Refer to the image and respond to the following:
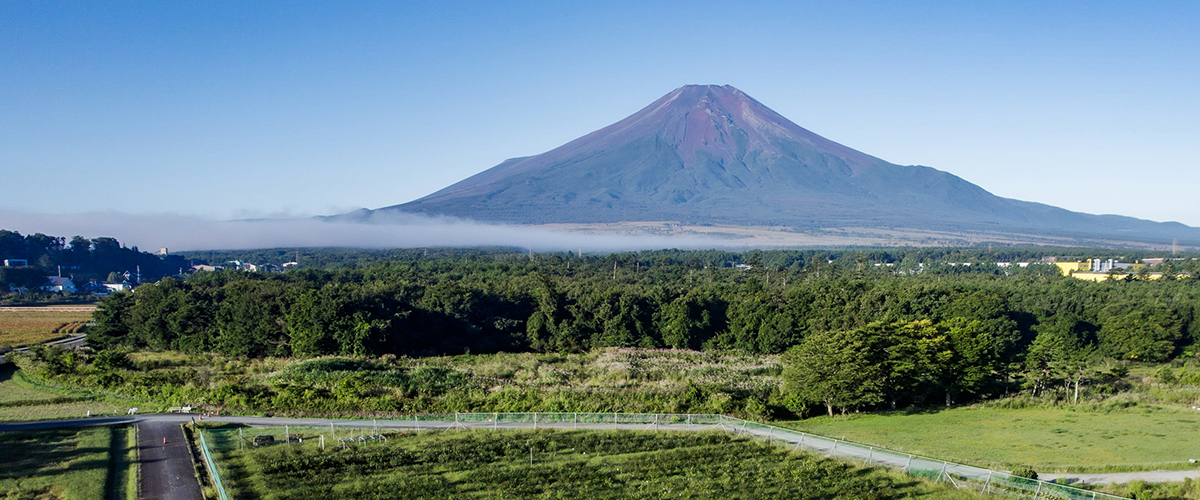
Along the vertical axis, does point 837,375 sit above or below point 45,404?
above

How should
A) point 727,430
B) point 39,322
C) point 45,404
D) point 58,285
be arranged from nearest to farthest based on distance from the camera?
1. point 727,430
2. point 45,404
3. point 39,322
4. point 58,285

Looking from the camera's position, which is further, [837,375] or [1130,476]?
[837,375]

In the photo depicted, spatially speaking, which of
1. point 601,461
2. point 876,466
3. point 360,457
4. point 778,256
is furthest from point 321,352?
point 778,256

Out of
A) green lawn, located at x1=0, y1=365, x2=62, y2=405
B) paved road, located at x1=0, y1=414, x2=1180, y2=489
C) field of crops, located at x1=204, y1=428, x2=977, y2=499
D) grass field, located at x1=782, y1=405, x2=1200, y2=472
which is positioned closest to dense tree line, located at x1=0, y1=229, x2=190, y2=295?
green lawn, located at x1=0, y1=365, x2=62, y2=405

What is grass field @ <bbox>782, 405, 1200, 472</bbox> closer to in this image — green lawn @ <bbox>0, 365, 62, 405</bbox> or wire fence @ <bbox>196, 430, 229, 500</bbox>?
wire fence @ <bbox>196, 430, 229, 500</bbox>

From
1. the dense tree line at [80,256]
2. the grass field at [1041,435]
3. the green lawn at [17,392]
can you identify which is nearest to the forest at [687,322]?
the grass field at [1041,435]

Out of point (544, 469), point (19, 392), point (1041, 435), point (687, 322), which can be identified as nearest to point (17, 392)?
point (19, 392)

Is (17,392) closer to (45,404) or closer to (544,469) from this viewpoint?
(45,404)
